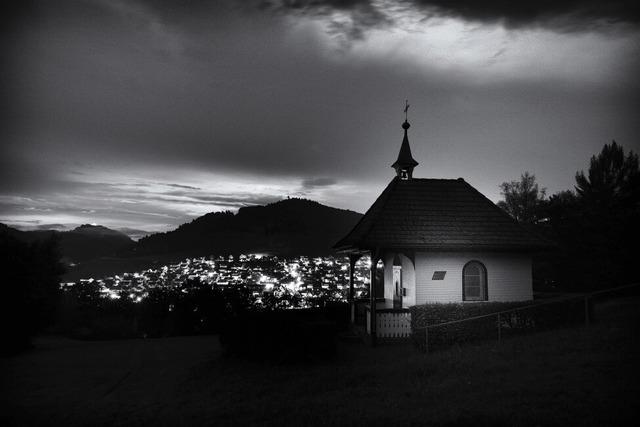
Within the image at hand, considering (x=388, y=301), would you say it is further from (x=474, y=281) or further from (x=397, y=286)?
(x=474, y=281)

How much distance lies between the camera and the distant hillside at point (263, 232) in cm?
7475

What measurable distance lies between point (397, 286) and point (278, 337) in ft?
29.8

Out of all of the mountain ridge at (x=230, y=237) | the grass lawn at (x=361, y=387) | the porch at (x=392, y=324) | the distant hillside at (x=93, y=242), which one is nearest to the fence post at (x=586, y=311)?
the grass lawn at (x=361, y=387)

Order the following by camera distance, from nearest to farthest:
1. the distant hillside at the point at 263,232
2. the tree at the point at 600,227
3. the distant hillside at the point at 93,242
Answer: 1. the tree at the point at 600,227
2. the distant hillside at the point at 263,232
3. the distant hillside at the point at 93,242

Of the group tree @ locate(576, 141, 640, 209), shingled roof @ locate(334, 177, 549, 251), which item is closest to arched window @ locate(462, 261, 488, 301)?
shingled roof @ locate(334, 177, 549, 251)

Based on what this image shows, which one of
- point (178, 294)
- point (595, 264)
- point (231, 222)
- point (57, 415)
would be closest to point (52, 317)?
point (178, 294)

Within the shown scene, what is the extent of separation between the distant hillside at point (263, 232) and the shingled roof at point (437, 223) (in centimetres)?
4747

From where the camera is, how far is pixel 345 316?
74.8 ft

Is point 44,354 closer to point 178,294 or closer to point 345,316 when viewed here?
point 178,294

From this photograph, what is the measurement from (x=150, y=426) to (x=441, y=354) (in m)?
9.05

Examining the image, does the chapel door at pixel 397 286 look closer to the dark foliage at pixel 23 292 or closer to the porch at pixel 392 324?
the porch at pixel 392 324

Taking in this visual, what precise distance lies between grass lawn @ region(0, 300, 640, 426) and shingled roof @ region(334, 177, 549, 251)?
15.1 feet

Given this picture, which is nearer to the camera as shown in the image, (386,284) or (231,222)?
(386,284)

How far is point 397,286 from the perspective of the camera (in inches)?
838
